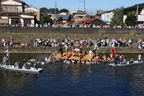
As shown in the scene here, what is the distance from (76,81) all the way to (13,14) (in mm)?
48570

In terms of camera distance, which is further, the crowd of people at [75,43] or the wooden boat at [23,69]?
the crowd of people at [75,43]

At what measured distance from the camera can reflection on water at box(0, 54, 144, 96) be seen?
28.3 m

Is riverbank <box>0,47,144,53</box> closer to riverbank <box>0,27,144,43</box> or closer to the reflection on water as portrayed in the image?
riverbank <box>0,27,144,43</box>

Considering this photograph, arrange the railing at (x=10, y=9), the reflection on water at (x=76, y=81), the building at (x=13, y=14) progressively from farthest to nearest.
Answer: the railing at (x=10, y=9)
the building at (x=13, y=14)
the reflection on water at (x=76, y=81)

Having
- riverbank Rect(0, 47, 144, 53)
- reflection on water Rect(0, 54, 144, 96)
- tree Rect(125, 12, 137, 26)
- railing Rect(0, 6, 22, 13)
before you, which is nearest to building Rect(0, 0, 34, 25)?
railing Rect(0, 6, 22, 13)

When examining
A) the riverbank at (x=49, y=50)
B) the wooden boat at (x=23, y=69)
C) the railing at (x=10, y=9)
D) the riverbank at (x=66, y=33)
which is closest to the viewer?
the wooden boat at (x=23, y=69)

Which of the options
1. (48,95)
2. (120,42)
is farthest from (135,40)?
(48,95)

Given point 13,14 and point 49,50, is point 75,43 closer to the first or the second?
point 49,50

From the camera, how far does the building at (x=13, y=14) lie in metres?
70.4

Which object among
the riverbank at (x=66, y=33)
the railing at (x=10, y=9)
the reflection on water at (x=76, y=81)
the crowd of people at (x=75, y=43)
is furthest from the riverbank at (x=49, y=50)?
the railing at (x=10, y=9)

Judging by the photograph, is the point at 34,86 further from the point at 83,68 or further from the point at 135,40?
the point at 135,40

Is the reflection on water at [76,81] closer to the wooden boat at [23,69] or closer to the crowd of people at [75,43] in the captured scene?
the wooden boat at [23,69]

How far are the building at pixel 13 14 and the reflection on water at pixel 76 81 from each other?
33.4 meters

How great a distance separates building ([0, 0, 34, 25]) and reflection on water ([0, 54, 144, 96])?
109 ft
